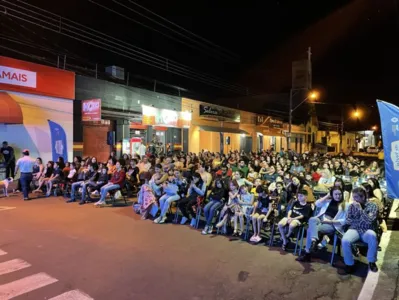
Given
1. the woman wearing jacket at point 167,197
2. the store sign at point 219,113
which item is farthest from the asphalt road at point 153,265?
the store sign at point 219,113

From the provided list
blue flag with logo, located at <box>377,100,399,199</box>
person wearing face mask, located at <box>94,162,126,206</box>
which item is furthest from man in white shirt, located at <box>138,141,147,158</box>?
blue flag with logo, located at <box>377,100,399,199</box>

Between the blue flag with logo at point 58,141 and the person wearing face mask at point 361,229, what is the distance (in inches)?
530

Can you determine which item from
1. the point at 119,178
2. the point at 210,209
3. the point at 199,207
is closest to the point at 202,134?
the point at 119,178

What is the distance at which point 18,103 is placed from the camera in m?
14.4

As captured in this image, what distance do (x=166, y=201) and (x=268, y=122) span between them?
3018 centimetres

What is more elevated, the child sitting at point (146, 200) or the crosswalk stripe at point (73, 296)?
the child sitting at point (146, 200)

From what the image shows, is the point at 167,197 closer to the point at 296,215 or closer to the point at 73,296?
the point at 296,215

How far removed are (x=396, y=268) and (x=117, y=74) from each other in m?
19.8

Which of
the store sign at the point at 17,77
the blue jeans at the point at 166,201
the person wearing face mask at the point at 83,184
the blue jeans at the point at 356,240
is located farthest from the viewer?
the store sign at the point at 17,77

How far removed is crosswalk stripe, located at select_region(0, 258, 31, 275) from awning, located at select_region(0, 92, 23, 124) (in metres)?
9.51

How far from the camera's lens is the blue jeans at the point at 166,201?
27.1 feet

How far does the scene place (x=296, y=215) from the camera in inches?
244

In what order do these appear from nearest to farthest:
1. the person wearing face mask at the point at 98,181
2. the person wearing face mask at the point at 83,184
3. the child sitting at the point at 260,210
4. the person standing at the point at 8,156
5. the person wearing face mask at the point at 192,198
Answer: the child sitting at the point at 260,210 < the person wearing face mask at the point at 192,198 < the person wearing face mask at the point at 83,184 < the person wearing face mask at the point at 98,181 < the person standing at the point at 8,156

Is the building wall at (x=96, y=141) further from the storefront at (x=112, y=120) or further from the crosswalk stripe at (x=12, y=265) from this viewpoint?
the crosswalk stripe at (x=12, y=265)
